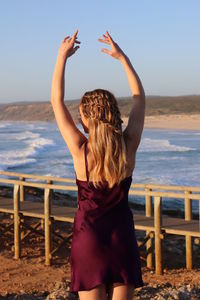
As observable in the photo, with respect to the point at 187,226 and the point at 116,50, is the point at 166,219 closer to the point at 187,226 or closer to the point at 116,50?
the point at 187,226

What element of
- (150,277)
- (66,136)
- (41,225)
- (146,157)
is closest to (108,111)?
(66,136)

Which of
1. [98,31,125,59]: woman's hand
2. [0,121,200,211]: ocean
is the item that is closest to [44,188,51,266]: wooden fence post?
[98,31,125,59]: woman's hand

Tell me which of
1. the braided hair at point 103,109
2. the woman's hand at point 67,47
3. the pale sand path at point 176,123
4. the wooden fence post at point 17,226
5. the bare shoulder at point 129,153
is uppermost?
the pale sand path at point 176,123

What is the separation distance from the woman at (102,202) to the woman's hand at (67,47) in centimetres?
30

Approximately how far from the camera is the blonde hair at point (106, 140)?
9.00ft

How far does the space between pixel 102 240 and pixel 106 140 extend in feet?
1.62

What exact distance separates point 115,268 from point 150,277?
18.5 ft

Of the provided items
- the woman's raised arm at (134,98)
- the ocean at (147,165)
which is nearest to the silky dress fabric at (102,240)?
the woman's raised arm at (134,98)

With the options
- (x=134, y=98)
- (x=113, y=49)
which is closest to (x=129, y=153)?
(x=134, y=98)

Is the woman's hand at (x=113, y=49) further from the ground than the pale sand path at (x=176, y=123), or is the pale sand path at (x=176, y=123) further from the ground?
the pale sand path at (x=176, y=123)

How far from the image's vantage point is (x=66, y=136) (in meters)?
2.85

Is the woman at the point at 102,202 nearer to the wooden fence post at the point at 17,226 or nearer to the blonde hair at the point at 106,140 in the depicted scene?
the blonde hair at the point at 106,140

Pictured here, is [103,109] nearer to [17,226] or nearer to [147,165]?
[17,226]

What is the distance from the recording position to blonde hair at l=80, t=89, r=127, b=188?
2744mm
